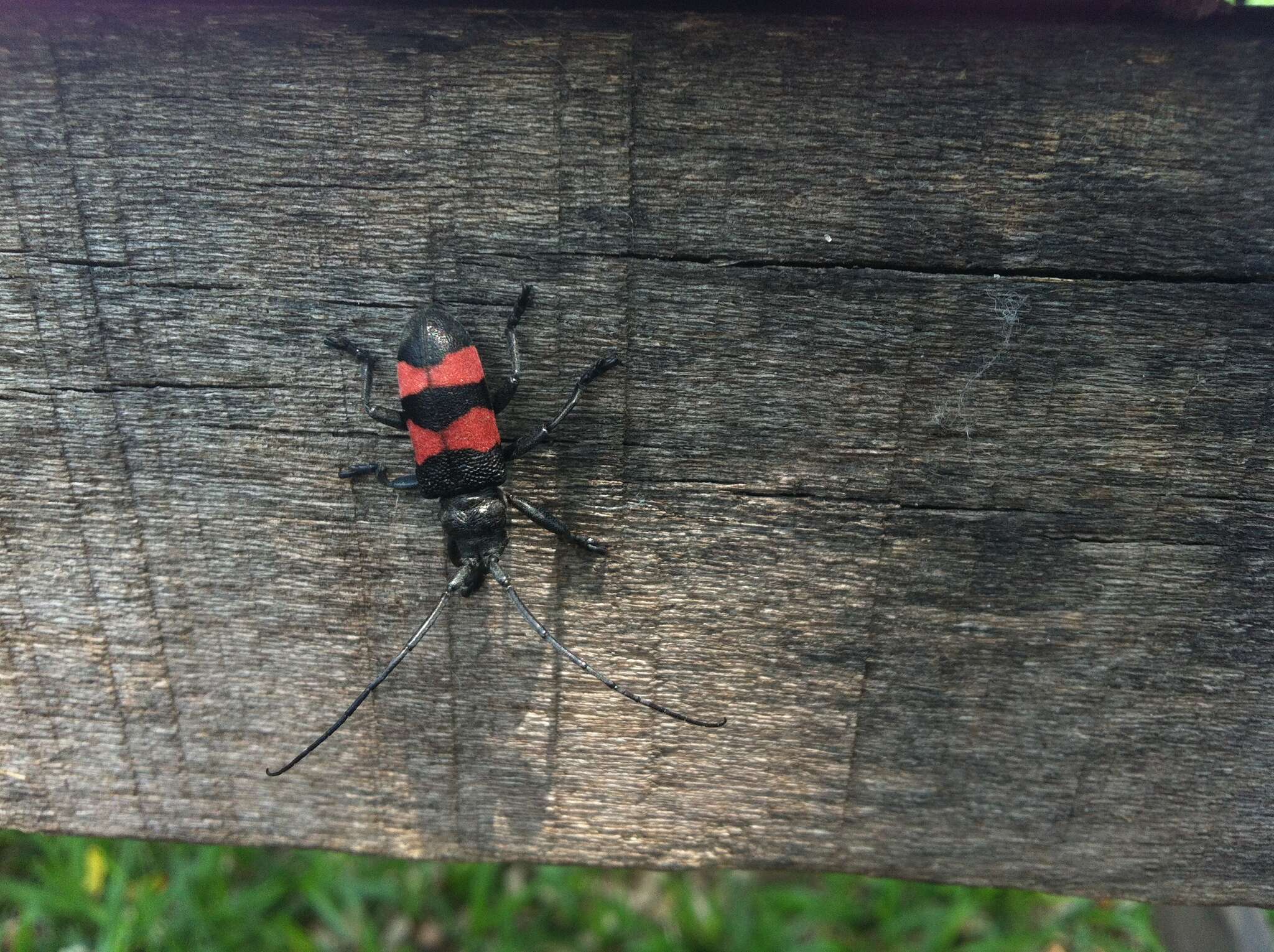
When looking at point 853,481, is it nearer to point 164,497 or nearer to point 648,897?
point 164,497

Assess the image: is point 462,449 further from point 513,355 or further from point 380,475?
point 513,355

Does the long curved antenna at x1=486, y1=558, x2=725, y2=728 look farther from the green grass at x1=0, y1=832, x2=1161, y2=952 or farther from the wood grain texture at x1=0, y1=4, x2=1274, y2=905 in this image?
the green grass at x1=0, y1=832, x2=1161, y2=952

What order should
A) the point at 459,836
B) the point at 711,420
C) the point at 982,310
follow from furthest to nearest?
the point at 459,836 → the point at 711,420 → the point at 982,310

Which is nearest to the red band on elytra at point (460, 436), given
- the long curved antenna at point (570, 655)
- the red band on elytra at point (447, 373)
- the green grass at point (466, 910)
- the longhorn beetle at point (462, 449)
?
the longhorn beetle at point (462, 449)

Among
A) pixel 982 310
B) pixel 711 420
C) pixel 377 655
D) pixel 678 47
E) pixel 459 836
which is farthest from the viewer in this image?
pixel 459 836

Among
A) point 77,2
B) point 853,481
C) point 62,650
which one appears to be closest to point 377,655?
point 62,650

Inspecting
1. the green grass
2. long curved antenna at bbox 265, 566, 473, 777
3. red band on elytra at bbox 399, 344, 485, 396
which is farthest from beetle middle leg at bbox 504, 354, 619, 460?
the green grass
